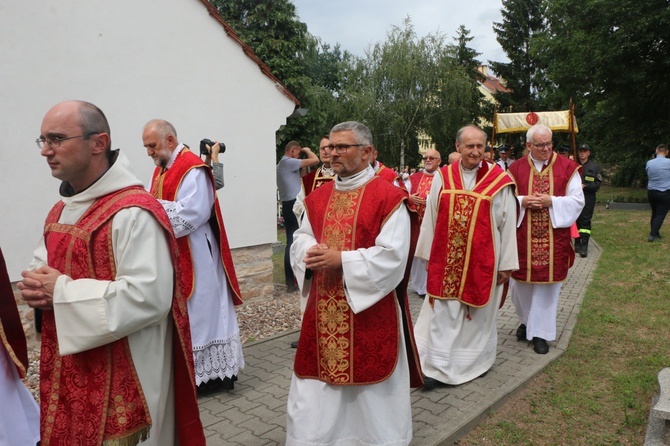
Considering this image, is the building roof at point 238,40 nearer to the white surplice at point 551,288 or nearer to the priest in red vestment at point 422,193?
the priest in red vestment at point 422,193

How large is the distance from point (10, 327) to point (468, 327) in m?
3.53

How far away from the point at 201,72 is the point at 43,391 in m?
5.23

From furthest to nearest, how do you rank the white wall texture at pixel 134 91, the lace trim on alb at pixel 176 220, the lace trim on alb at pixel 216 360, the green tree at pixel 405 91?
the green tree at pixel 405 91, the white wall texture at pixel 134 91, the lace trim on alb at pixel 216 360, the lace trim on alb at pixel 176 220

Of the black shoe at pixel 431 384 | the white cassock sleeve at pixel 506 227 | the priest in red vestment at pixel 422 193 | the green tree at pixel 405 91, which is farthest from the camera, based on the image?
the green tree at pixel 405 91

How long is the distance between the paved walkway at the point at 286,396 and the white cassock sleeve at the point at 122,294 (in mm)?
1904

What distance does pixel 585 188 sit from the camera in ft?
36.4

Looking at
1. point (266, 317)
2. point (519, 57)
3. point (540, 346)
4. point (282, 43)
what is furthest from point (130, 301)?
point (519, 57)

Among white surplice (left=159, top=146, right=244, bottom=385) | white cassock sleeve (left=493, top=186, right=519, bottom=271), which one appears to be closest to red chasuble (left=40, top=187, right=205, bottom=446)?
white surplice (left=159, top=146, right=244, bottom=385)

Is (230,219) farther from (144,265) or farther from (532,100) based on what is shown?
(532,100)

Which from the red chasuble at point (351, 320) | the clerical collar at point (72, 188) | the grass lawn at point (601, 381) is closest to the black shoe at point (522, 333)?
the grass lawn at point (601, 381)

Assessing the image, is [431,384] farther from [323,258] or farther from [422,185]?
[422,185]

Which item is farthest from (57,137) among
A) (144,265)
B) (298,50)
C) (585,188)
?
(298,50)

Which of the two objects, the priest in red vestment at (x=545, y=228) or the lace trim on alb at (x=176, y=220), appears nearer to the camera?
the lace trim on alb at (x=176, y=220)

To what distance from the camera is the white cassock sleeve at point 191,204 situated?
4062 millimetres
